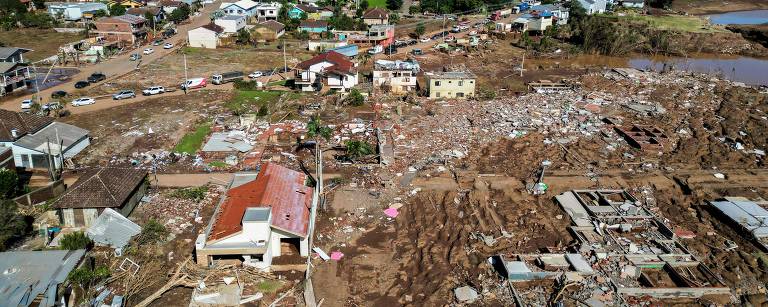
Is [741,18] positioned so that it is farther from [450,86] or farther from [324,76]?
[324,76]

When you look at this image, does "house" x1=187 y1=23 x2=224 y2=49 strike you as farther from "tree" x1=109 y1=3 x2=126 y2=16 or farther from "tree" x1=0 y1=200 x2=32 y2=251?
"tree" x1=0 y1=200 x2=32 y2=251

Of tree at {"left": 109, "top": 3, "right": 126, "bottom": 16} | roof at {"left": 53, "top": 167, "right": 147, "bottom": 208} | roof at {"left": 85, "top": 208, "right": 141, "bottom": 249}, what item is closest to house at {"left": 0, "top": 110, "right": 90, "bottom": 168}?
roof at {"left": 53, "top": 167, "right": 147, "bottom": 208}

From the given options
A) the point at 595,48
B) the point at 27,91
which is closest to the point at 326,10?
the point at 595,48

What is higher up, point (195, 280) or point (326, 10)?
point (326, 10)

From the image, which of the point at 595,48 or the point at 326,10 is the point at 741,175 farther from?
the point at 326,10

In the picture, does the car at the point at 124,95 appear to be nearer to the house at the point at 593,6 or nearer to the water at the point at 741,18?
the house at the point at 593,6

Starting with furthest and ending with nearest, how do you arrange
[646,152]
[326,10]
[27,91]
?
1. [326,10]
2. [27,91]
3. [646,152]
